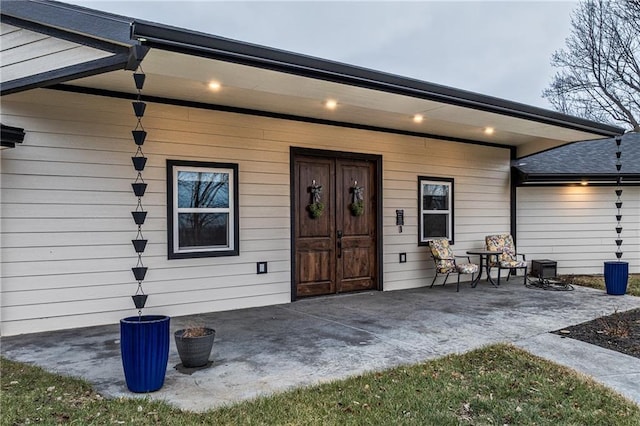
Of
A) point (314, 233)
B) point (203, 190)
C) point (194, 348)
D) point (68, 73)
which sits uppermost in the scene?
point (68, 73)

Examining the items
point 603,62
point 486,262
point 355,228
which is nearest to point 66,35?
point 355,228

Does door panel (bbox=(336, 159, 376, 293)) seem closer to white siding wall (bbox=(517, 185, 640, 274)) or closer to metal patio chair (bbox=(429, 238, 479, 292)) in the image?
metal patio chair (bbox=(429, 238, 479, 292))

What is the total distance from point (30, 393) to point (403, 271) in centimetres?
573

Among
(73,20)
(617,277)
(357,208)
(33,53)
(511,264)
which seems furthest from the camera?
(511,264)

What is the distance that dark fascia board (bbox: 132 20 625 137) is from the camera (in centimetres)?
338

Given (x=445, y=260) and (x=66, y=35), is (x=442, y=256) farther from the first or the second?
(x=66, y=35)

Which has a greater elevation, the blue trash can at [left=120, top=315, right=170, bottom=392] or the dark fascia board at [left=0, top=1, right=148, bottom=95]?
the dark fascia board at [left=0, top=1, right=148, bottom=95]

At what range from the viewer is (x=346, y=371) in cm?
369

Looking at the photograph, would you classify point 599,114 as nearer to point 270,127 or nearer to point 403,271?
point 403,271

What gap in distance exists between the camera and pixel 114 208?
5277 mm

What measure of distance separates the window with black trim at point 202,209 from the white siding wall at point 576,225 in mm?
6194

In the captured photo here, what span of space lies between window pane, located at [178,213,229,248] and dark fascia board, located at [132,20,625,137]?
2538mm

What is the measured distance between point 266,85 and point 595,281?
24.0 feet

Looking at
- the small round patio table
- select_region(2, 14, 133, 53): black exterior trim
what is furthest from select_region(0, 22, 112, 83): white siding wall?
the small round patio table
